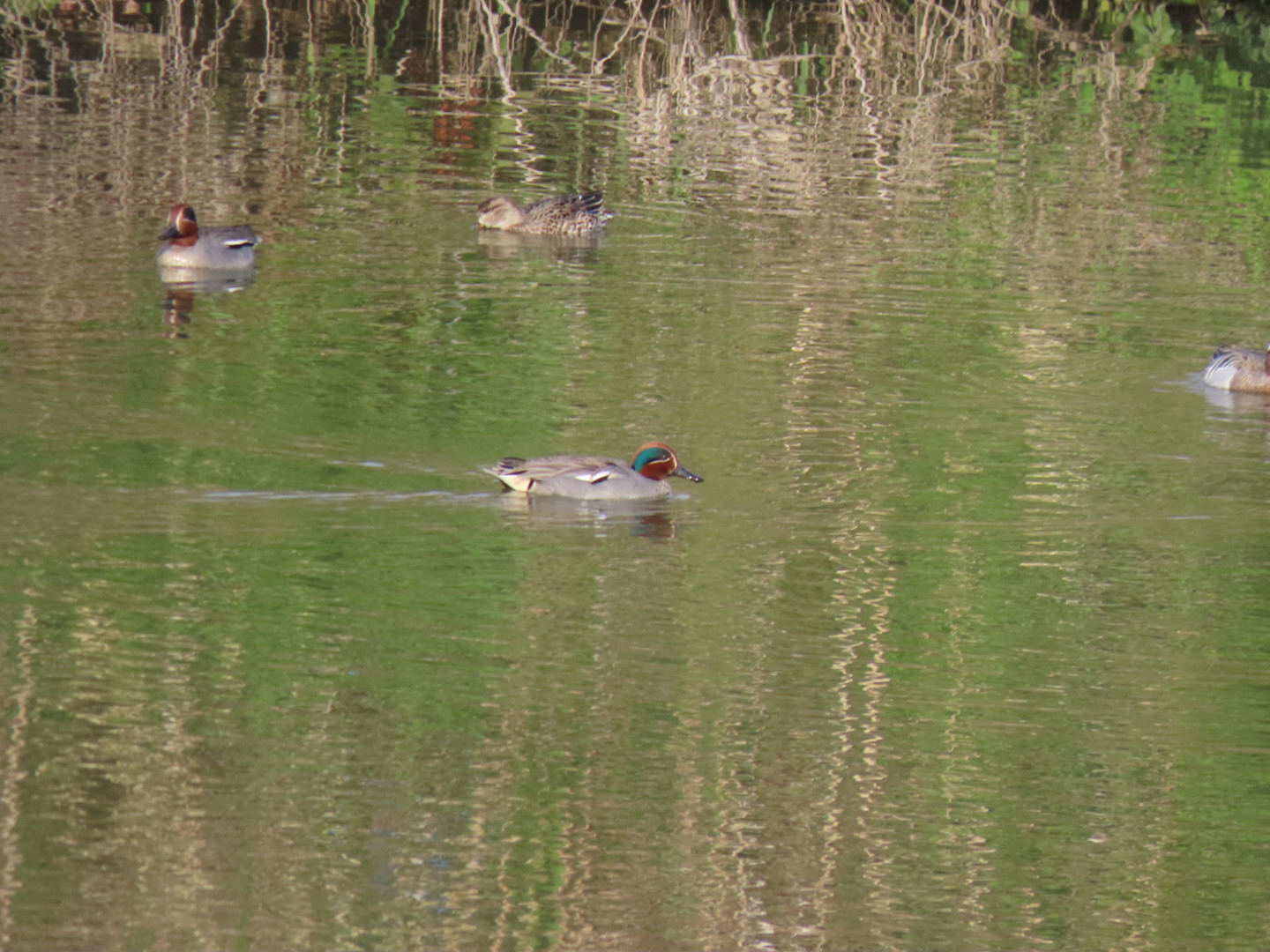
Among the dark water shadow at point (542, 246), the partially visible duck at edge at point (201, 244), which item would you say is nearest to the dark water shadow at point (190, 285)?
the partially visible duck at edge at point (201, 244)

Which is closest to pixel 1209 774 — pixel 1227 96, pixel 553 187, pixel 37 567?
pixel 37 567

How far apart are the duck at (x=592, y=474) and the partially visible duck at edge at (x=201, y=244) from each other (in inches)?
223

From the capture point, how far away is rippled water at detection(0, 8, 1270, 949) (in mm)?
8125

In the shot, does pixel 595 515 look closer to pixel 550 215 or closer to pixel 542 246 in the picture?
pixel 542 246

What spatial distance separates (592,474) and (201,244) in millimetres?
6136

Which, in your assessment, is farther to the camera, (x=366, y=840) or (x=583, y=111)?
(x=583, y=111)

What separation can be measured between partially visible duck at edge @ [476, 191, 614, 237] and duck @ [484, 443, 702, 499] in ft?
23.6

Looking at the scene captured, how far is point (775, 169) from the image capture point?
22.2 metres

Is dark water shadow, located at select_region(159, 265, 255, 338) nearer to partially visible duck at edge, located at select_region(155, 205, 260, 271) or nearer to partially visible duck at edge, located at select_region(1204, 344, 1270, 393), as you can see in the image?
partially visible duck at edge, located at select_region(155, 205, 260, 271)

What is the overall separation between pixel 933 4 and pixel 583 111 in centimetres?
606

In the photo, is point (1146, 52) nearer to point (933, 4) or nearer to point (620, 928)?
point (933, 4)

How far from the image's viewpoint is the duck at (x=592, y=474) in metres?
12.2

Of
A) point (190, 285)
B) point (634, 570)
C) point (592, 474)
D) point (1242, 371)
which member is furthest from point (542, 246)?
point (634, 570)

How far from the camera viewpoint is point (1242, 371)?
49.3 ft
